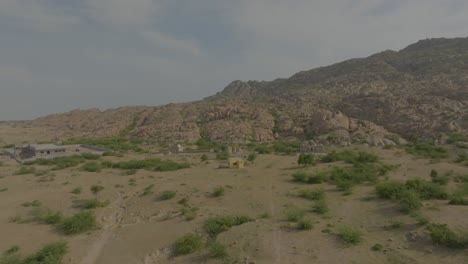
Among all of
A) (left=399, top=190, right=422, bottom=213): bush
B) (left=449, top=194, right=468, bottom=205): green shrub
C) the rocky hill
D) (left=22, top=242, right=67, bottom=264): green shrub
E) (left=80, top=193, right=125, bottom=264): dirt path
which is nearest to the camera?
(left=22, top=242, right=67, bottom=264): green shrub

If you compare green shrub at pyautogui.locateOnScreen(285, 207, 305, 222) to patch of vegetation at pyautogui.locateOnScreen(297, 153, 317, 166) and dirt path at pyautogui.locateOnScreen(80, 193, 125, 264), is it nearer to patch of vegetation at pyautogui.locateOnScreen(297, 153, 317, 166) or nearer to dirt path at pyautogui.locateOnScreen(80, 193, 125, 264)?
dirt path at pyautogui.locateOnScreen(80, 193, 125, 264)

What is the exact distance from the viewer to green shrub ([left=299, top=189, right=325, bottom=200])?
16.6 meters

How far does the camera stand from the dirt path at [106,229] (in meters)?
12.6

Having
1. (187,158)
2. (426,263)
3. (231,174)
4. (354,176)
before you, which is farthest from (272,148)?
(426,263)

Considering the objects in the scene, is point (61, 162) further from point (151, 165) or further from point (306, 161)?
point (306, 161)

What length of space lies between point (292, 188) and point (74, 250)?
422 inches

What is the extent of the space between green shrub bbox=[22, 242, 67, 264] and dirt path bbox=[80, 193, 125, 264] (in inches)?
31.8

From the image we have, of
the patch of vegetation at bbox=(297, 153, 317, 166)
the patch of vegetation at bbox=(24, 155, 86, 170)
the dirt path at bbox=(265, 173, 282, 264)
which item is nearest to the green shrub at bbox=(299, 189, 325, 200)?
the dirt path at bbox=(265, 173, 282, 264)

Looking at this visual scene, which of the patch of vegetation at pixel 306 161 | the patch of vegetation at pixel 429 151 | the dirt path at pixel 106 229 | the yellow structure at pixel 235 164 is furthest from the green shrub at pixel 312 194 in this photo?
the patch of vegetation at pixel 429 151

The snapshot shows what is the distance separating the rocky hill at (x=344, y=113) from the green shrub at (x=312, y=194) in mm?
19570

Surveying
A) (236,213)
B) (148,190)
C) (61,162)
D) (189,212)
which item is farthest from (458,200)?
(61,162)

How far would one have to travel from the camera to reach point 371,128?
4153cm

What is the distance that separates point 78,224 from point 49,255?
113 inches

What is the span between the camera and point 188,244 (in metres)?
12.4
